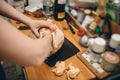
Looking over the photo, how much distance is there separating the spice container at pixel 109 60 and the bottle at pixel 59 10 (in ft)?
1.48

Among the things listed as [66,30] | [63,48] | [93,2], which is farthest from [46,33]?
[93,2]

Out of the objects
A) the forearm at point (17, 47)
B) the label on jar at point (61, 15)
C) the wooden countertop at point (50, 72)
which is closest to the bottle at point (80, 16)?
the label on jar at point (61, 15)

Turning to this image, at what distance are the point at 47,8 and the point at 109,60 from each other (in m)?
0.55

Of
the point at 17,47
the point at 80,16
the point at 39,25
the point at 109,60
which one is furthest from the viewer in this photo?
the point at 80,16

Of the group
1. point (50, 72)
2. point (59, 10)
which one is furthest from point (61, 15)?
point (50, 72)

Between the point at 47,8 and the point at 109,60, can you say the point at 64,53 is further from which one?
the point at 47,8

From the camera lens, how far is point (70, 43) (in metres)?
1.03

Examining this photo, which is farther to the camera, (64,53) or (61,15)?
(61,15)

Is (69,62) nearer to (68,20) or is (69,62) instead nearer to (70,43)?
(70,43)

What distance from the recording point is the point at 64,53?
3.16 feet

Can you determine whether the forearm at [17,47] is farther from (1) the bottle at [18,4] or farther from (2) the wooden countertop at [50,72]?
(1) the bottle at [18,4]

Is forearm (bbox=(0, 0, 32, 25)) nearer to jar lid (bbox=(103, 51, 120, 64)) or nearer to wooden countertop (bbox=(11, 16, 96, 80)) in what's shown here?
wooden countertop (bbox=(11, 16, 96, 80))

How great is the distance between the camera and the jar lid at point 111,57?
0.80 metres

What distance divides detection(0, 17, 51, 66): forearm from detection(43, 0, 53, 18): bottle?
0.56m
